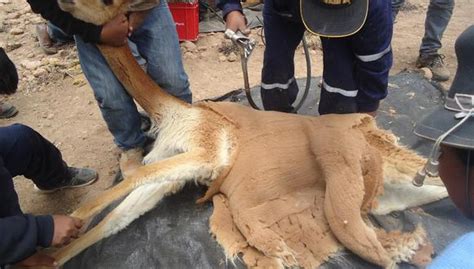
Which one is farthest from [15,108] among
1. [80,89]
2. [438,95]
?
[438,95]

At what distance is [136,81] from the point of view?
2.28 m

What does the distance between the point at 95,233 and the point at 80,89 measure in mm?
2284

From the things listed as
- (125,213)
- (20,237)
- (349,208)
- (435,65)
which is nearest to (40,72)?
(125,213)

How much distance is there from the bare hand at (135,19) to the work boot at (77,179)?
1.01 metres

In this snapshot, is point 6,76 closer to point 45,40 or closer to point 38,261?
point 38,261

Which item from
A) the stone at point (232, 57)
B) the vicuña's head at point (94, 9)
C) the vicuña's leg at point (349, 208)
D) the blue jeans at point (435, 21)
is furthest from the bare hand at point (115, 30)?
the blue jeans at point (435, 21)

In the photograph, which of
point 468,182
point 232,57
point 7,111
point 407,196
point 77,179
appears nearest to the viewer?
point 468,182

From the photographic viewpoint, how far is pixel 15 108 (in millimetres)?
3629

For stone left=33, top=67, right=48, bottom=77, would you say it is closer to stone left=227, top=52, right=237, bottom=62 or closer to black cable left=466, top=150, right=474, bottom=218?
stone left=227, top=52, right=237, bottom=62

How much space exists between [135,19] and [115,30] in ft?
0.58

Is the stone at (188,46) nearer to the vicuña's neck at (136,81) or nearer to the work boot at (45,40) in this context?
the work boot at (45,40)

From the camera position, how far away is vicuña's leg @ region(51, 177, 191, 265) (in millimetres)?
1931

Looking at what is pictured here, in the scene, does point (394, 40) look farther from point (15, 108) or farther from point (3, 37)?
point (3, 37)

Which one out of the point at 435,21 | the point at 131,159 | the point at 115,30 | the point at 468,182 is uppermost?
the point at 115,30
